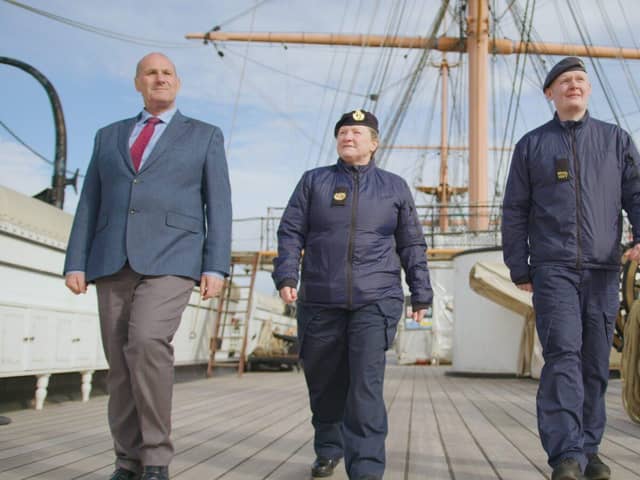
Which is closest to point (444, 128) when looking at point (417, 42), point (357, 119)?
point (417, 42)

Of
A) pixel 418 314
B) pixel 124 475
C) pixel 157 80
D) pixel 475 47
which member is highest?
pixel 475 47

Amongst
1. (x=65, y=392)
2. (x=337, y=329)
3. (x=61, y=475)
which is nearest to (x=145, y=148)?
(x=337, y=329)

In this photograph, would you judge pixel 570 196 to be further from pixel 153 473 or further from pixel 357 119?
pixel 153 473

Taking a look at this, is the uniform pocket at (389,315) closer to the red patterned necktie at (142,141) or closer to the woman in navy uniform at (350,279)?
the woman in navy uniform at (350,279)

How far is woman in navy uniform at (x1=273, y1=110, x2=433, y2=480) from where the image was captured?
3.20 m

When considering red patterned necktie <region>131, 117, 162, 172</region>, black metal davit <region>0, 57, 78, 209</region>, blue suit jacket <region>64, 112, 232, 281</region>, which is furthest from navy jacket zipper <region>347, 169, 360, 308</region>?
black metal davit <region>0, 57, 78, 209</region>

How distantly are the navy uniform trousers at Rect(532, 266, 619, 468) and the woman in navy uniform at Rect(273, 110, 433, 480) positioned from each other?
1.70ft

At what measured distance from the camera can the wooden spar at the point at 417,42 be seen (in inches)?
885

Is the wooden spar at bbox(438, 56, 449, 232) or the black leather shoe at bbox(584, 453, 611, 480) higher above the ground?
the wooden spar at bbox(438, 56, 449, 232)

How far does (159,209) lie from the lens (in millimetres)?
2912

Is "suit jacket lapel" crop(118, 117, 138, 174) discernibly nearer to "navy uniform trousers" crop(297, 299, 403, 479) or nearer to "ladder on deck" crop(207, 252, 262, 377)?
"navy uniform trousers" crop(297, 299, 403, 479)

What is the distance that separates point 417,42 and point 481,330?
44.9 feet

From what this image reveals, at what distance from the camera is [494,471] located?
3354 millimetres

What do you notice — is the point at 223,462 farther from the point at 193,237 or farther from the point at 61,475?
the point at 193,237
